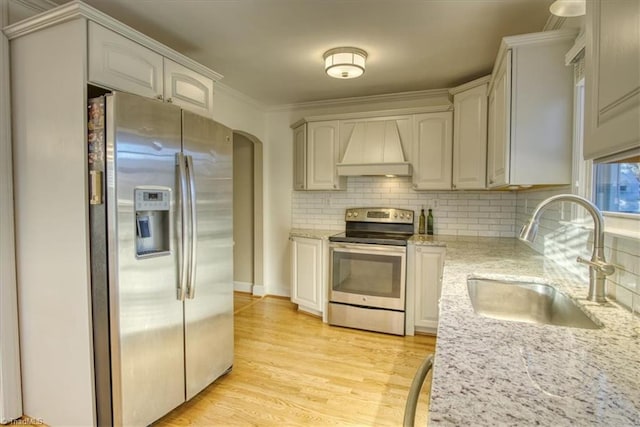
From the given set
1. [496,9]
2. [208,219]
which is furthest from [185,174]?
[496,9]

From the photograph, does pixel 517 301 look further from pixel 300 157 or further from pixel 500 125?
pixel 300 157

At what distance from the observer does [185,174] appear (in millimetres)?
1922

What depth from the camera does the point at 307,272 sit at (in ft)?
11.9

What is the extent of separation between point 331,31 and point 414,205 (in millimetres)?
2101

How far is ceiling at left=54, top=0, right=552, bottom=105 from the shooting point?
1993mm

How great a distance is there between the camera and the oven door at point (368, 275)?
315 centimetres

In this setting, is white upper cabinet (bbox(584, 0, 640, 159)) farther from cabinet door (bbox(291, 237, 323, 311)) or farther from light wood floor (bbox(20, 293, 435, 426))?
cabinet door (bbox(291, 237, 323, 311))

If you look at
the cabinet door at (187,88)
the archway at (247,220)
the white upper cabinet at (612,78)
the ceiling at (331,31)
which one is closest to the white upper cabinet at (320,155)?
the ceiling at (331,31)

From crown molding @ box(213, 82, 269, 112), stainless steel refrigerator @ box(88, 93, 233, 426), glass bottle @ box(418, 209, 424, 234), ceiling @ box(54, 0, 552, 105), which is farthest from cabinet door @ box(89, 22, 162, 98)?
glass bottle @ box(418, 209, 424, 234)

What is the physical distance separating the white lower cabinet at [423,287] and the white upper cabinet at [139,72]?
2.26 m

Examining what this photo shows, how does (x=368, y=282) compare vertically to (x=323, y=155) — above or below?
below

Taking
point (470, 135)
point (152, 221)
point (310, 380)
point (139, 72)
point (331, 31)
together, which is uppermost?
point (331, 31)

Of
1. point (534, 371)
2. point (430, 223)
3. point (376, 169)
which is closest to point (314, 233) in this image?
point (376, 169)

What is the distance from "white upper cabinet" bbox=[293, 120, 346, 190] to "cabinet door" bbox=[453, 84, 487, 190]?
1.22 metres
